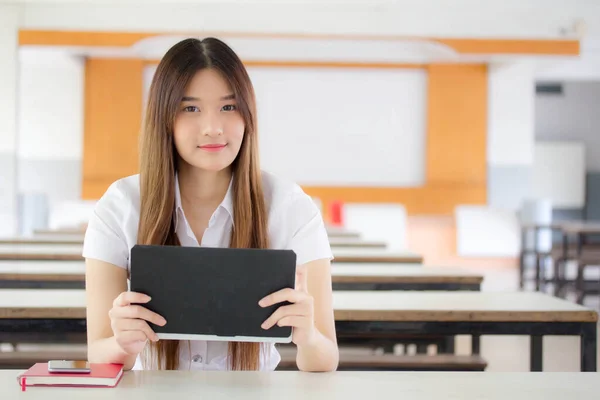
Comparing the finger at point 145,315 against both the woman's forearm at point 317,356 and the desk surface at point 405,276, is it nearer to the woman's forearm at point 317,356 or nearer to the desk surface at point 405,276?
the woman's forearm at point 317,356

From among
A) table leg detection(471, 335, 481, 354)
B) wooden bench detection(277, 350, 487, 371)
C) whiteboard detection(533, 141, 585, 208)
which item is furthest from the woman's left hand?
whiteboard detection(533, 141, 585, 208)

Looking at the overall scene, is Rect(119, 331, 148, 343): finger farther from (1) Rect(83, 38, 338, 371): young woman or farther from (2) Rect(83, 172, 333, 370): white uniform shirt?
(2) Rect(83, 172, 333, 370): white uniform shirt

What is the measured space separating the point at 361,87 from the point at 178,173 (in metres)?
8.20

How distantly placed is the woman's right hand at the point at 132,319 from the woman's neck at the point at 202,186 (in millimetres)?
450

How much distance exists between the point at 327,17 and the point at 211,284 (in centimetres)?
724

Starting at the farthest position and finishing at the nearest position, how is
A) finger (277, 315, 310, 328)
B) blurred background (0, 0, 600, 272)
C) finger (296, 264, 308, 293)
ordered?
blurred background (0, 0, 600, 272) → finger (296, 264, 308, 293) → finger (277, 315, 310, 328)

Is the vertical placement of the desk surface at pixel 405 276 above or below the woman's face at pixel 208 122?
below

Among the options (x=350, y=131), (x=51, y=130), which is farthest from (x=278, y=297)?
(x=51, y=130)

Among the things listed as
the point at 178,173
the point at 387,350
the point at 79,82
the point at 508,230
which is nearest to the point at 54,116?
the point at 79,82

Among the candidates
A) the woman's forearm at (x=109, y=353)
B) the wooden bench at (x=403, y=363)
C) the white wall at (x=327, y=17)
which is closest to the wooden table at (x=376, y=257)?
the wooden bench at (x=403, y=363)

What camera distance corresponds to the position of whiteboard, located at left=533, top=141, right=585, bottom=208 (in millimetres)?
11336

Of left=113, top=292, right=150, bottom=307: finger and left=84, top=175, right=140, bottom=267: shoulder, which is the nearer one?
left=113, top=292, right=150, bottom=307: finger

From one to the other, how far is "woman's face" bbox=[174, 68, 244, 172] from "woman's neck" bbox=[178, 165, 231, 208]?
14 cm

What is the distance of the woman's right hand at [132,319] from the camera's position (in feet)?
3.62
